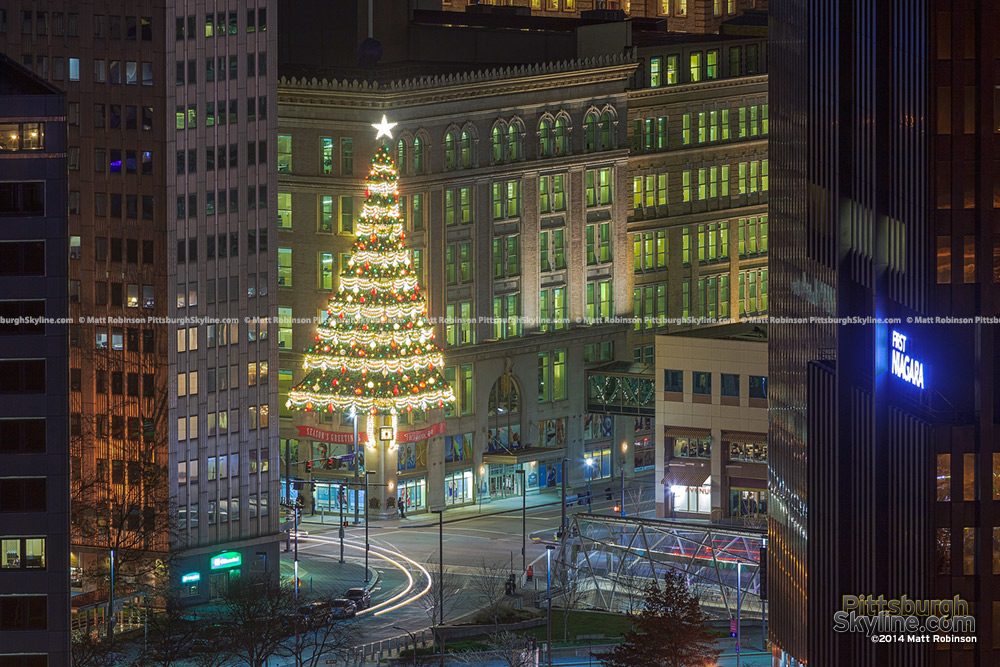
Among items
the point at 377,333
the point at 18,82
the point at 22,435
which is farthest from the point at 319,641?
the point at 18,82

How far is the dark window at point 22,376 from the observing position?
108m

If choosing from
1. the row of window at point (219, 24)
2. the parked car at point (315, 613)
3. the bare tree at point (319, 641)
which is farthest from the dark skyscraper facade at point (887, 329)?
the row of window at point (219, 24)

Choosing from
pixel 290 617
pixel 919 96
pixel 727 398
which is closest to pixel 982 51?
pixel 919 96

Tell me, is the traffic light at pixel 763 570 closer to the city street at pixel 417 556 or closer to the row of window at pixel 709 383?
the city street at pixel 417 556

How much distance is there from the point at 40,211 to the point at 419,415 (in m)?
88.5

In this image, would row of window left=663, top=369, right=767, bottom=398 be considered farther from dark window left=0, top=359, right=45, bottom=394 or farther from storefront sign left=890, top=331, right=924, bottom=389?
dark window left=0, top=359, right=45, bottom=394

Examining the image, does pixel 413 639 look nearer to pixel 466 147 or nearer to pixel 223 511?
pixel 223 511

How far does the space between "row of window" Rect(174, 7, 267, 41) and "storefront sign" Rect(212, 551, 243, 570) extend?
3239 centimetres

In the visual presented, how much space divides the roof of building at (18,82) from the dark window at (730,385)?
92.6 m

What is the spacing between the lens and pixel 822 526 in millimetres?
124938

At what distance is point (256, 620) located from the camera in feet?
487

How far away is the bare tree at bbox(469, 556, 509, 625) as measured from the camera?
16150cm

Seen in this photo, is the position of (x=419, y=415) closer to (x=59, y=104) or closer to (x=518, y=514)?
(x=518, y=514)

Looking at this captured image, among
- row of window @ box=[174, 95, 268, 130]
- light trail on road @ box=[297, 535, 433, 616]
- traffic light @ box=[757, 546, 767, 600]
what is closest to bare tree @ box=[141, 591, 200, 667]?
light trail on road @ box=[297, 535, 433, 616]
